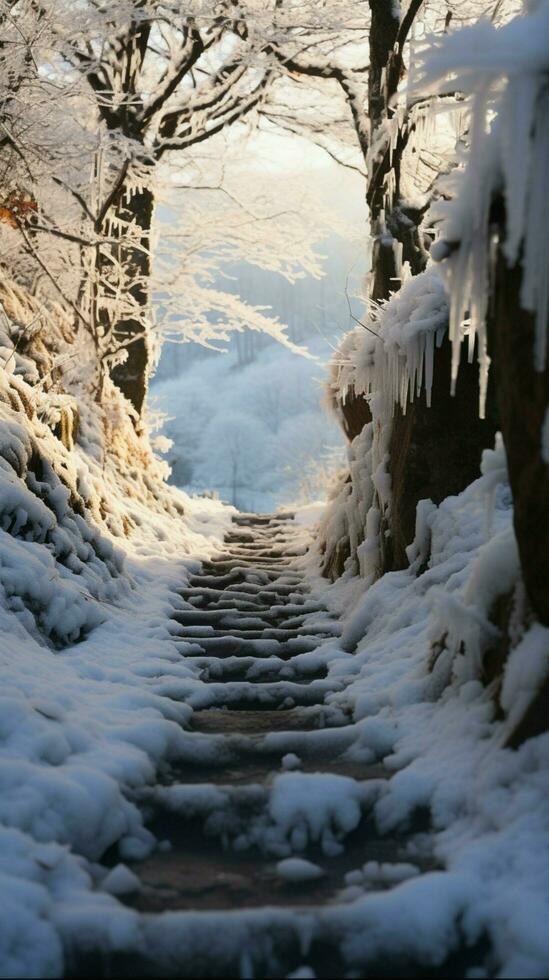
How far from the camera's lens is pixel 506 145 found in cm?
228

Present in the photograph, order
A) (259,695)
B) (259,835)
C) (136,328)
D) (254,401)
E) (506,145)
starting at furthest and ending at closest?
(254,401), (136,328), (259,695), (259,835), (506,145)

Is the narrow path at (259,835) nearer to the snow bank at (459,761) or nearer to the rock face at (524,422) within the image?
the snow bank at (459,761)

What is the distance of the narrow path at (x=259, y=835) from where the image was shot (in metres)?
2.05

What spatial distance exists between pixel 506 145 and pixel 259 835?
2.37 metres

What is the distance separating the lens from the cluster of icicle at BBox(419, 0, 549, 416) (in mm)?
2209

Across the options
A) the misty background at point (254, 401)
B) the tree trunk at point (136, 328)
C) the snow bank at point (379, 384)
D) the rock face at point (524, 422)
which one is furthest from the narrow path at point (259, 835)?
the misty background at point (254, 401)

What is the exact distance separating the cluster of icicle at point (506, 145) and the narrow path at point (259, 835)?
1.71m

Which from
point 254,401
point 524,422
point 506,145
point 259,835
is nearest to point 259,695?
point 259,835

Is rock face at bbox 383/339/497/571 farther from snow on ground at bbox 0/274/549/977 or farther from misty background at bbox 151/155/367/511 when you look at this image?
misty background at bbox 151/155/367/511

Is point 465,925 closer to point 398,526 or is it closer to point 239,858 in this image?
point 239,858

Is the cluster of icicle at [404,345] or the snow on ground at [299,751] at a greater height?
the cluster of icicle at [404,345]

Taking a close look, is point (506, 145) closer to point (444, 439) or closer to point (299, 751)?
point (299, 751)

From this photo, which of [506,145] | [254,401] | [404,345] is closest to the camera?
[506,145]

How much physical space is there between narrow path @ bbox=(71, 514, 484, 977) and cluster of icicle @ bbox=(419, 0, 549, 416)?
171 centimetres
